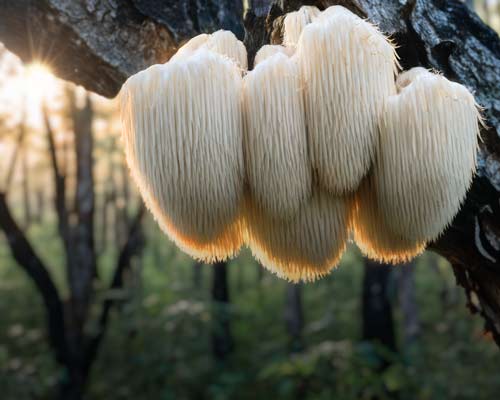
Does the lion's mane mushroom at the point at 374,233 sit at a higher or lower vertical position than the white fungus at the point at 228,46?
lower

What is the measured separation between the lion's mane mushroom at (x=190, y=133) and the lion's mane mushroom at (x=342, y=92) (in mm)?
167

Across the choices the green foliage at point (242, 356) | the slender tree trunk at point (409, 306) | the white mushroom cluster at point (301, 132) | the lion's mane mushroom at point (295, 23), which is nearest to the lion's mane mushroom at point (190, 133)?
the white mushroom cluster at point (301, 132)

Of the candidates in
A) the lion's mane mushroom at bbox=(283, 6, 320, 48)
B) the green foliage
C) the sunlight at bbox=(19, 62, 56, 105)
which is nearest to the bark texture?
the lion's mane mushroom at bbox=(283, 6, 320, 48)

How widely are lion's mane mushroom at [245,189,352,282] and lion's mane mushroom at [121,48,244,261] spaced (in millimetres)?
143

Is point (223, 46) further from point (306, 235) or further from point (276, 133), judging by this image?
point (306, 235)

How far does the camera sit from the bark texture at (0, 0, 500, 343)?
150 centimetres

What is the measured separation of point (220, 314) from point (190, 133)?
284 inches

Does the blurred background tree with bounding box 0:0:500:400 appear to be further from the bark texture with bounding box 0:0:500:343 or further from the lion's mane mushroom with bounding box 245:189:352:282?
the lion's mane mushroom with bounding box 245:189:352:282

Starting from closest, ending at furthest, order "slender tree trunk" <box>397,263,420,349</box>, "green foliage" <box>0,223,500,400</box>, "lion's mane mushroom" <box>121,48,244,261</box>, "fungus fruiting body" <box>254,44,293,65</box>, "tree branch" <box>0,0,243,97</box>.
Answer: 1. "lion's mane mushroom" <box>121,48,244,261</box>
2. "fungus fruiting body" <box>254,44,293,65</box>
3. "tree branch" <box>0,0,243,97</box>
4. "green foliage" <box>0,223,500,400</box>
5. "slender tree trunk" <box>397,263,420,349</box>

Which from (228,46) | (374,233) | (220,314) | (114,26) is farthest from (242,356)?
(228,46)

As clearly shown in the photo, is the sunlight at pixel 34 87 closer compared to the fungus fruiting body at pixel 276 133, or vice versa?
the fungus fruiting body at pixel 276 133

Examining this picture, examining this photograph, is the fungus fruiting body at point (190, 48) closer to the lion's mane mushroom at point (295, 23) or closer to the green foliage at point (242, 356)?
the lion's mane mushroom at point (295, 23)

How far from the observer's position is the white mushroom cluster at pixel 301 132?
3.54 ft

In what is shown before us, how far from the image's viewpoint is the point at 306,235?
127cm
